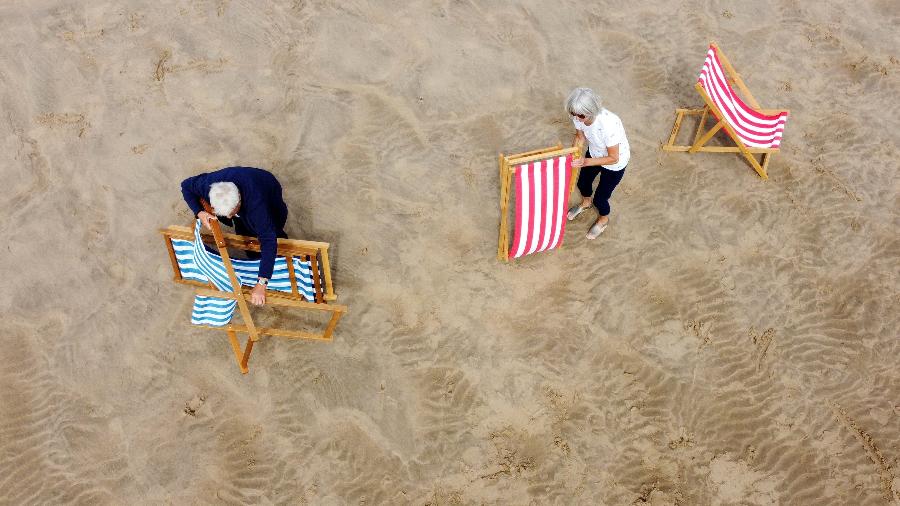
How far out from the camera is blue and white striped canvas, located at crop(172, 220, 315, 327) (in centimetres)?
424

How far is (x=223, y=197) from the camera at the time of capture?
375 centimetres

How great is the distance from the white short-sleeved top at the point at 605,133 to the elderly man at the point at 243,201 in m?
2.32

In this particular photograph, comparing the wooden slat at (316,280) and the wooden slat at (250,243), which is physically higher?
the wooden slat at (250,243)

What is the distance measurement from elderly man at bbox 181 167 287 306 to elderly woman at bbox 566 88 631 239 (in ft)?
7.43

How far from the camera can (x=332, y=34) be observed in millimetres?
6598

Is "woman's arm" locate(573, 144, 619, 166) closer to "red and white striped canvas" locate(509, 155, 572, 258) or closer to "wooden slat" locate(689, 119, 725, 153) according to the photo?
"red and white striped canvas" locate(509, 155, 572, 258)

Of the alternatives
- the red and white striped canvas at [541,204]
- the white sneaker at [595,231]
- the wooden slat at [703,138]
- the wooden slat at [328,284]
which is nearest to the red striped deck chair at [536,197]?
the red and white striped canvas at [541,204]

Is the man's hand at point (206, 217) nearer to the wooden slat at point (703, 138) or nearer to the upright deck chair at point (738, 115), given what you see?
the upright deck chair at point (738, 115)

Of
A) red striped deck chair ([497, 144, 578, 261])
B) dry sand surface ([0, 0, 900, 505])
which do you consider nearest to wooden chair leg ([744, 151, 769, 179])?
dry sand surface ([0, 0, 900, 505])

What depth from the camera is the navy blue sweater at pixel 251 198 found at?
3.91 meters

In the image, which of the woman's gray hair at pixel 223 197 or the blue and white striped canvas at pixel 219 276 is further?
the blue and white striped canvas at pixel 219 276

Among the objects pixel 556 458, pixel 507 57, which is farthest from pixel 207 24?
pixel 556 458

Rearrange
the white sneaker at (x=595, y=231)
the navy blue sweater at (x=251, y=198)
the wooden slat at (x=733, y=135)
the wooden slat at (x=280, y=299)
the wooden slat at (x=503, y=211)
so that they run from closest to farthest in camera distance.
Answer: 1. the navy blue sweater at (x=251, y=198)
2. the wooden slat at (x=280, y=299)
3. the wooden slat at (x=503, y=211)
4. the white sneaker at (x=595, y=231)
5. the wooden slat at (x=733, y=135)

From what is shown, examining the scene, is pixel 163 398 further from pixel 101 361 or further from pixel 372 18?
pixel 372 18
